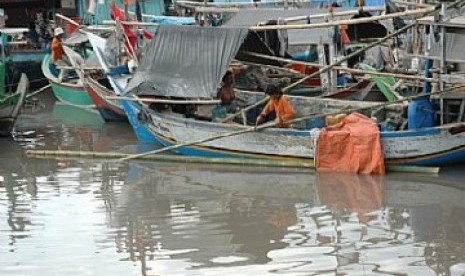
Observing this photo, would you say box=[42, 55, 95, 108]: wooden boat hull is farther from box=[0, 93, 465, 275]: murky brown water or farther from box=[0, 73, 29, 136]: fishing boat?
box=[0, 93, 465, 275]: murky brown water

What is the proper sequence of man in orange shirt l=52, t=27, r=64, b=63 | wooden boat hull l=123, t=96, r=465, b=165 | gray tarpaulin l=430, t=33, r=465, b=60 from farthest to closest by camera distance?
man in orange shirt l=52, t=27, r=64, b=63, wooden boat hull l=123, t=96, r=465, b=165, gray tarpaulin l=430, t=33, r=465, b=60

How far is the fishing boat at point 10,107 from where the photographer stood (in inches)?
609

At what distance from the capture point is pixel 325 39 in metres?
13.8

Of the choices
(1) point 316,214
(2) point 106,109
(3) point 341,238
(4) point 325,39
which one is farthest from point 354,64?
(3) point 341,238

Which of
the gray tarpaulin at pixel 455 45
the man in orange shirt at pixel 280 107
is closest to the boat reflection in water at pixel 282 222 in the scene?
the man in orange shirt at pixel 280 107

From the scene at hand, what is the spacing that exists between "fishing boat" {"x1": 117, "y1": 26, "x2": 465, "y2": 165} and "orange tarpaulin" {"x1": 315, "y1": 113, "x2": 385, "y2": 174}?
13 centimetres

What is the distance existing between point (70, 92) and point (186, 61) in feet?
27.0

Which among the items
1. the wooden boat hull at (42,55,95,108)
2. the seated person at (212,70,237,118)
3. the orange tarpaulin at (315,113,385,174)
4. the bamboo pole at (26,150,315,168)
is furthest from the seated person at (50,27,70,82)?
the orange tarpaulin at (315,113,385,174)

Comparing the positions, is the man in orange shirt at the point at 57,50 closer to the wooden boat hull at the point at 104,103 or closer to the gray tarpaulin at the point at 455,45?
the wooden boat hull at the point at 104,103

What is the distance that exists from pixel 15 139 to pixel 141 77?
4369 mm

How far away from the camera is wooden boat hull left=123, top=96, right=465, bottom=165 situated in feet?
35.1

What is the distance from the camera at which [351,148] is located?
431 inches

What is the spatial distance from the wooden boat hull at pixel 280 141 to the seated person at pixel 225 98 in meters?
0.52

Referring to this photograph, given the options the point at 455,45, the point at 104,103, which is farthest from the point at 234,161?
the point at 104,103
